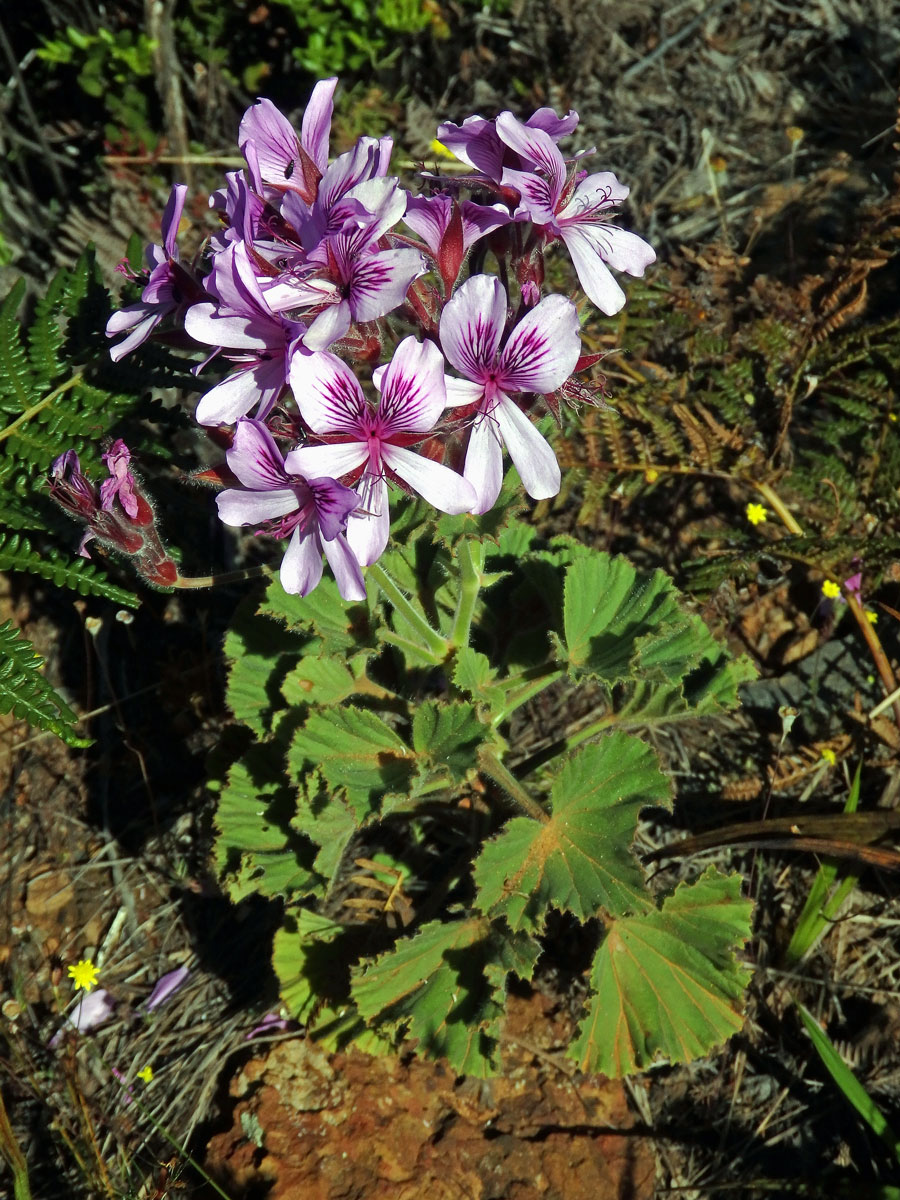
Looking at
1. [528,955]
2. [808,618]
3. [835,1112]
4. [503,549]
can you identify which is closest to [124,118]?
[503,549]

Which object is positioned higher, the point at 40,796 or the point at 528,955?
the point at 528,955

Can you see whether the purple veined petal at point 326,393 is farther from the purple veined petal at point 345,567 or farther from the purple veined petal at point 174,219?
the purple veined petal at point 174,219

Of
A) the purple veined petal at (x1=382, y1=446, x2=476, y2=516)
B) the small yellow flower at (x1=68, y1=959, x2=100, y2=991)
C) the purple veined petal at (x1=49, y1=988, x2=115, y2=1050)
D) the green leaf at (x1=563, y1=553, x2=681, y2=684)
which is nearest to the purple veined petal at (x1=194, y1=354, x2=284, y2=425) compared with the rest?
the purple veined petal at (x1=382, y1=446, x2=476, y2=516)

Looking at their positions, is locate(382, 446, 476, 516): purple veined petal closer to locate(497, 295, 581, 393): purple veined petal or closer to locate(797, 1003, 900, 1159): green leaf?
locate(497, 295, 581, 393): purple veined petal

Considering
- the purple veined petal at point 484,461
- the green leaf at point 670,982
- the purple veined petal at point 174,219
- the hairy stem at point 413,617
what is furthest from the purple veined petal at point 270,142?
the green leaf at point 670,982

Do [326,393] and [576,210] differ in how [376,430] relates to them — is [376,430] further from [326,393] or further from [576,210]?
[576,210]

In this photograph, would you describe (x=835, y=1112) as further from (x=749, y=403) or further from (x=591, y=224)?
(x=591, y=224)
